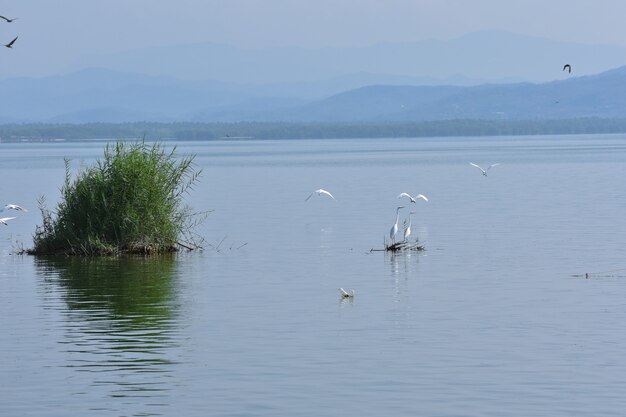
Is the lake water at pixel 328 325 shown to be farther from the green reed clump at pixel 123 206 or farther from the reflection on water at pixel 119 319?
the green reed clump at pixel 123 206

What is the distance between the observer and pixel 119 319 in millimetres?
21016

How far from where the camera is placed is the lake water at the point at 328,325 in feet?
50.3

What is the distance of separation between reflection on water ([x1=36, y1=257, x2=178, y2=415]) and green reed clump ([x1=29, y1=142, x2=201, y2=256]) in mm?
405

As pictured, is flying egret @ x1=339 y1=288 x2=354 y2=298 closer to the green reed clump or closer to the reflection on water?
the reflection on water

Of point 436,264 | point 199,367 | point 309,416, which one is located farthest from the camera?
point 436,264

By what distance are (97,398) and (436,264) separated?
1360 cm

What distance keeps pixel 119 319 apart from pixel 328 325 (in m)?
3.26

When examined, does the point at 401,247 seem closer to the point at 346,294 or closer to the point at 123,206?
the point at 123,206

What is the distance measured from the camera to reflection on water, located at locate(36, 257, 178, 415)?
1648cm

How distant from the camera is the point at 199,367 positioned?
55.8ft

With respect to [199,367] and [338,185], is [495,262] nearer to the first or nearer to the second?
[199,367]

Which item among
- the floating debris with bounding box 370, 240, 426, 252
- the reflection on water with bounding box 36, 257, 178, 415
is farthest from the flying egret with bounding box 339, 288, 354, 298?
the floating debris with bounding box 370, 240, 426, 252

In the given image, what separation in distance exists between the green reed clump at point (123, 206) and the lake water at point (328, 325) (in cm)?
48

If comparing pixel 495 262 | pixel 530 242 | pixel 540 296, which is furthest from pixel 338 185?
pixel 540 296
